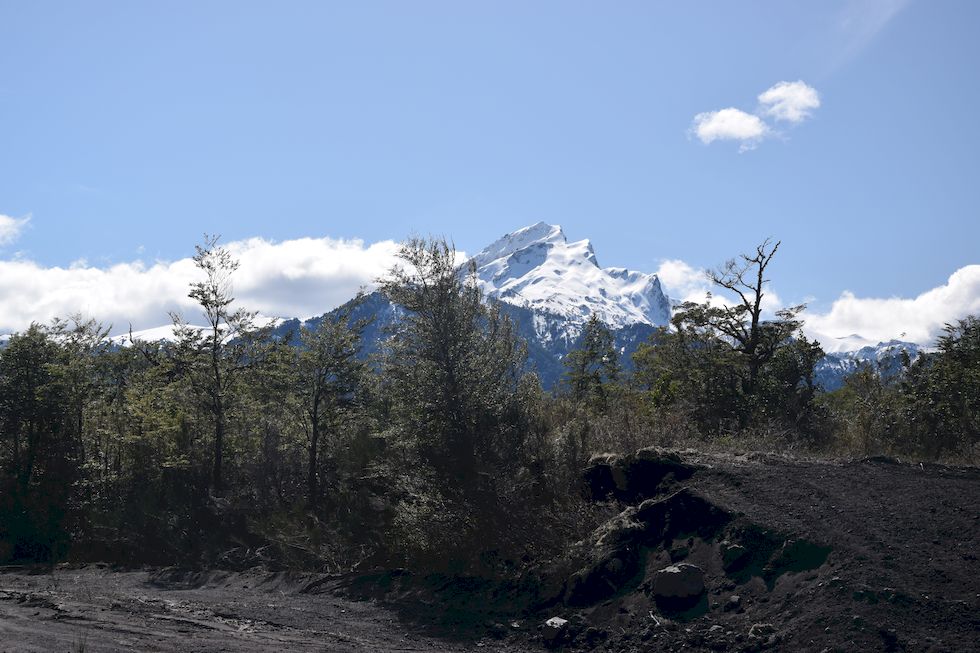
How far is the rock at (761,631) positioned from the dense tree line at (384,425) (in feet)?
14.3

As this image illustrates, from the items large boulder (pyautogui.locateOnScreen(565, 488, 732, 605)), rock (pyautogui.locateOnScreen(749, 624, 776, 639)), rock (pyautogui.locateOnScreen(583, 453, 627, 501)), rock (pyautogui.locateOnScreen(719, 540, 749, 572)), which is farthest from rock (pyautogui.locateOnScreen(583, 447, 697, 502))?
rock (pyautogui.locateOnScreen(749, 624, 776, 639))

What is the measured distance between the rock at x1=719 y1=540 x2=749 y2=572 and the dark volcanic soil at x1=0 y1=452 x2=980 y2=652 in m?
0.09

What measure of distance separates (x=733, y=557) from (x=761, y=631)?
1.53 m

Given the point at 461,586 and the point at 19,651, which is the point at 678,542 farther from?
the point at 19,651

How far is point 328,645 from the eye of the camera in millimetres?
9852

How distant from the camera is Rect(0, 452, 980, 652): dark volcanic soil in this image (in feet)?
27.5

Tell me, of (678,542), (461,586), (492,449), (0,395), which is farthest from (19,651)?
→ (0,395)

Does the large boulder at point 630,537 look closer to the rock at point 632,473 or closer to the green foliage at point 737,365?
the rock at point 632,473

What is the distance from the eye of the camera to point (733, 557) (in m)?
10.1

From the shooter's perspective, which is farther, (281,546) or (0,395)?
(0,395)

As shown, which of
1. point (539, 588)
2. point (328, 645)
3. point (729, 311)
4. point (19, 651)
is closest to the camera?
point (19, 651)

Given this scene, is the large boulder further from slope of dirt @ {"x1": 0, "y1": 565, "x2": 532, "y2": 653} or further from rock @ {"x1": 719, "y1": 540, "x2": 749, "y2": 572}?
slope of dirt @ {"x1": 0, "y1": 565, "x2": 532, "y2": 653}

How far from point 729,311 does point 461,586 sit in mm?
16186

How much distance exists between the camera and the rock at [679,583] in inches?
386
